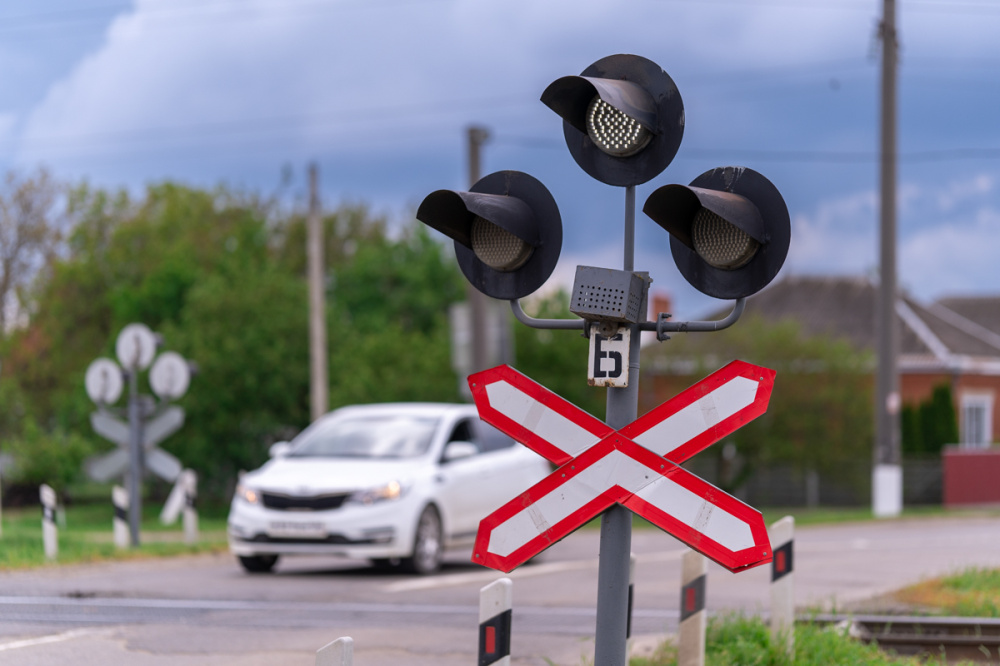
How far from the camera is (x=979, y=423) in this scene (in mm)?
39344

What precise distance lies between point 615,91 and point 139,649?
4.83m

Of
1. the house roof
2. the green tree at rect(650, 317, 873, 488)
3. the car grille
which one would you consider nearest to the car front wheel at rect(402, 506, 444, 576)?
the car grille

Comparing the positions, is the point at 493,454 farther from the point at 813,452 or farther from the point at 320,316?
the point at 813,452

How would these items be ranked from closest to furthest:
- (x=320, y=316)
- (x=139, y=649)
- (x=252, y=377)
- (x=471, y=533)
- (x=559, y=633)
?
(x=139, y=649), (x=559, y=633), (x=471, y=533), (x=320, y=316), (x=252, y=377)

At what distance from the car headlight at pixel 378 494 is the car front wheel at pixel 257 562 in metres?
1.24

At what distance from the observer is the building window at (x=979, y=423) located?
38.9 metres

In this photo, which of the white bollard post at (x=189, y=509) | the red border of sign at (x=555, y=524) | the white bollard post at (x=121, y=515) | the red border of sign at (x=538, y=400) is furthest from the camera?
the white bollard post at (x=189, y=509)

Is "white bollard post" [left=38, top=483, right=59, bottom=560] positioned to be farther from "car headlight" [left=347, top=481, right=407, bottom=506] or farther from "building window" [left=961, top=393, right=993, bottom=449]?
"building window" [left=961, top=393, right=993, bottom=449]

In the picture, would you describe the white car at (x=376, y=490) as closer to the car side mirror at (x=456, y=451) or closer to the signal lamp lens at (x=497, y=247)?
the car side mirror at (x=456, y=451)

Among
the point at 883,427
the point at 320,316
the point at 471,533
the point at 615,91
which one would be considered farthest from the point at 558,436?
the point at 883,427

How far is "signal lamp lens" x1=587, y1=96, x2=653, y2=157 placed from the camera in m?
5.01

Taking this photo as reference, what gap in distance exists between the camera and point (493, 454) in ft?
48.1

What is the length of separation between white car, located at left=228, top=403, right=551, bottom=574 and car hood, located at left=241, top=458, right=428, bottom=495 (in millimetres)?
10

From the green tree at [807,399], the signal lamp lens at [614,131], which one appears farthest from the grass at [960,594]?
the green tree at [807,399]
